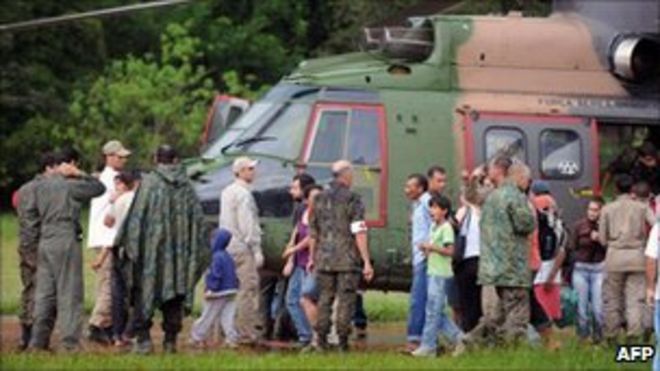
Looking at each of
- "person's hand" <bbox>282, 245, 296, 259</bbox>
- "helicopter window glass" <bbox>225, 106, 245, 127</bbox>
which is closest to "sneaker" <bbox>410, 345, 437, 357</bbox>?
"person's hand" <bbox>282, 245, 296, 259</bbox>

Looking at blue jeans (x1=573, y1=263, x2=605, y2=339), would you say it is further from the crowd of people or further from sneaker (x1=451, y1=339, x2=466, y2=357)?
sneaker (x1=451, y1=339, x2=466, y2=357)

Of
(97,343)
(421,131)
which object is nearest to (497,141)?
(421,131)

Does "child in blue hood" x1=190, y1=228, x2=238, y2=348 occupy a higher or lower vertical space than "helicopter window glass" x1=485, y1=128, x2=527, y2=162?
lower

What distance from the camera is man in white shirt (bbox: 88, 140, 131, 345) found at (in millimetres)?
19484

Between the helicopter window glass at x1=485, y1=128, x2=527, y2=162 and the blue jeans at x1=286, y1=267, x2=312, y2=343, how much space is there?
2.90 metres

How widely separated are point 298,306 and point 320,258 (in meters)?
1.32

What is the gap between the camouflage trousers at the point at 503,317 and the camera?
679 inches

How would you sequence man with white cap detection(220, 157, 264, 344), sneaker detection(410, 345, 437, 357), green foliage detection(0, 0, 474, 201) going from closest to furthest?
sneaker detection(410, 345, 437, 357) → man with white cap detection(220, 157, 264, 344) → green foliage detection(0, 0, 474, 201)

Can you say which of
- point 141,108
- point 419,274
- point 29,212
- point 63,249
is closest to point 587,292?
point 419,274

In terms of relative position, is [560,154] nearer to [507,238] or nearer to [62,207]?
[507,238]

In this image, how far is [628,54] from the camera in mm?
21781

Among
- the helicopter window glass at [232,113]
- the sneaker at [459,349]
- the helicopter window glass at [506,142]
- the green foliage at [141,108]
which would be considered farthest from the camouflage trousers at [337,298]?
the green foliage at [141,108]

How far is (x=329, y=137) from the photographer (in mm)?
20875

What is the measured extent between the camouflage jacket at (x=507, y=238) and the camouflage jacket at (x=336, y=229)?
4.40 ft
